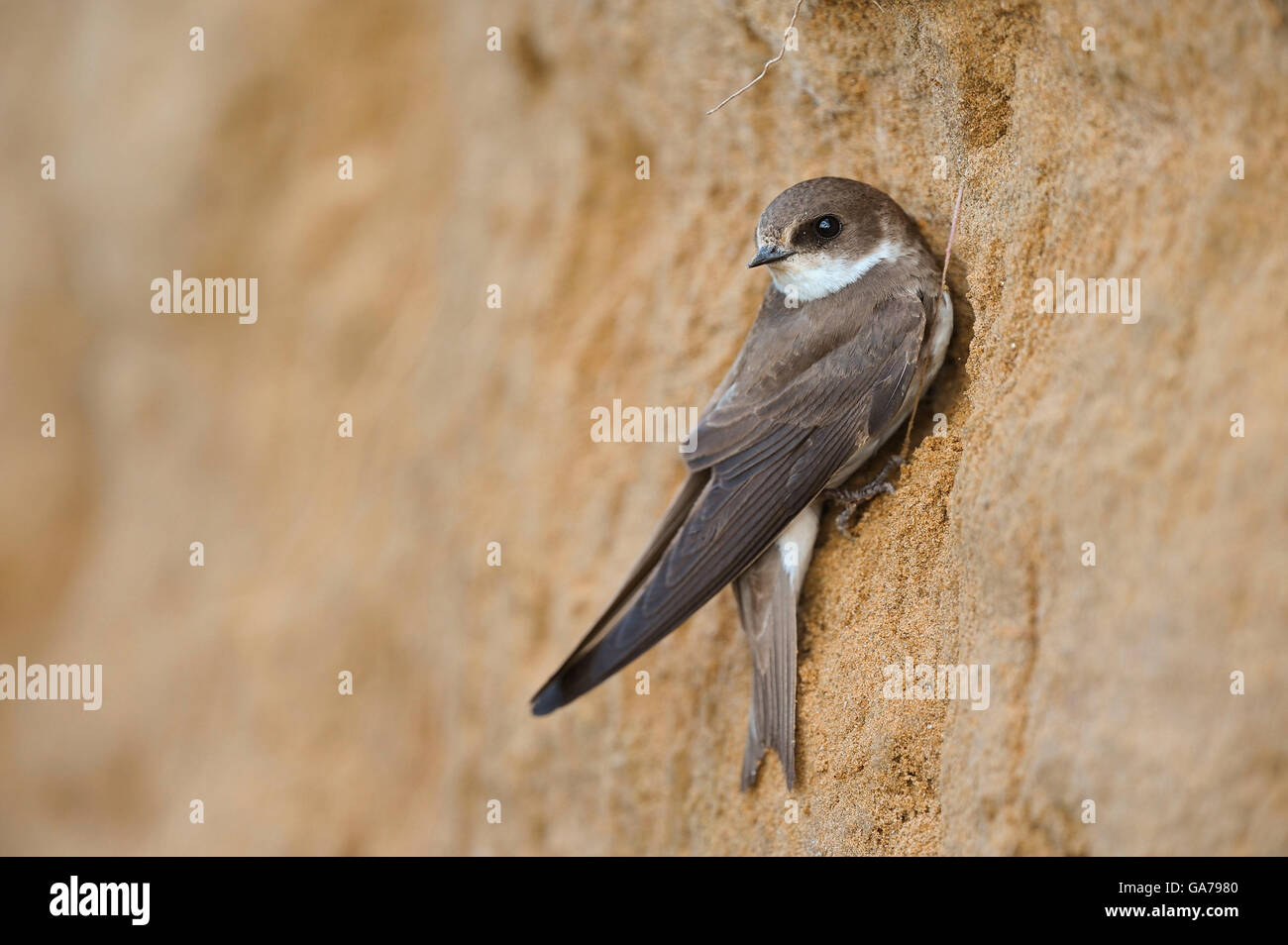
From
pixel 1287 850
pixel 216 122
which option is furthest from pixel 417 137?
pixel 1287 850

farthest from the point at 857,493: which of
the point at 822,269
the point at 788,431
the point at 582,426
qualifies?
the point at 582,426

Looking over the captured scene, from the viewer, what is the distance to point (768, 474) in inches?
77.6

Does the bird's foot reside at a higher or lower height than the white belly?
lower

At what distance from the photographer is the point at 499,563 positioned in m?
2.87

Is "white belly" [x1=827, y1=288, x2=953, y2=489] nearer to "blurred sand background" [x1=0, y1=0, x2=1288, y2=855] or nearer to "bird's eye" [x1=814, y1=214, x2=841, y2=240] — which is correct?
"blurred sand background" [x1=0, y1=0, x2=1288, y2=855]

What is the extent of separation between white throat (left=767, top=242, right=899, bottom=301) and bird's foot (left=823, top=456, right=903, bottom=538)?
0.31m

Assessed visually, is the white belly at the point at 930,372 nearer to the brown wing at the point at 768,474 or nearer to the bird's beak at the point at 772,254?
the brown wing at the point at 768,474

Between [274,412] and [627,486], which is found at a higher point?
[274,412]

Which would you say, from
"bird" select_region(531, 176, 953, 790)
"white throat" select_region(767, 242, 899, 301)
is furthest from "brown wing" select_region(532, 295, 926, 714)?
"white throat" select_region(767, 242, 899, 301)

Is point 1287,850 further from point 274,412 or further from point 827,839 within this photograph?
point 274,412

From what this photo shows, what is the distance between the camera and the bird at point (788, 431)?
6.29 feet

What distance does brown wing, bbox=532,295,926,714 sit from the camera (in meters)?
1.90

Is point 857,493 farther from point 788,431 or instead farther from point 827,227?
point 827,227
